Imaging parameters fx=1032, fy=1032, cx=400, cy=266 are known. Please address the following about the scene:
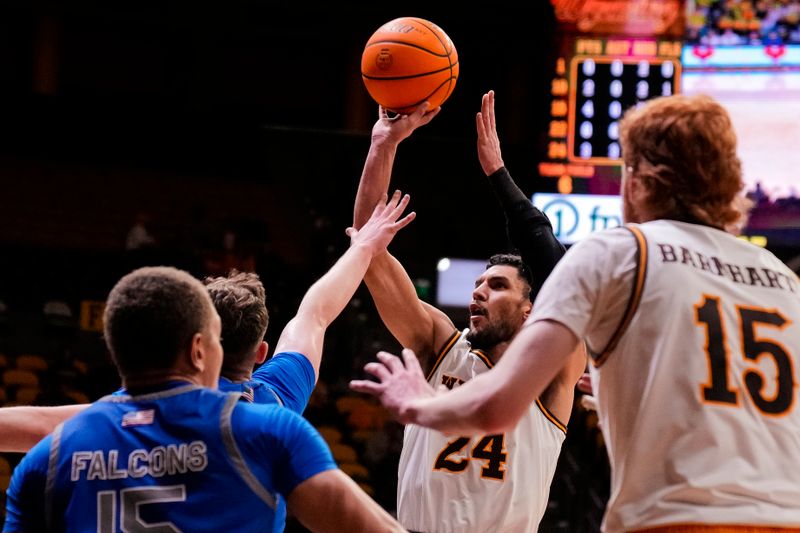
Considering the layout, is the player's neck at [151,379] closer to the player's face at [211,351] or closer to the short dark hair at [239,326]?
the player's face at [211,351]

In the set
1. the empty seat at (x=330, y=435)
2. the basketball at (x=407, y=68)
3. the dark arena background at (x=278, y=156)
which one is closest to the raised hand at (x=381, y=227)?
the basketball at (x=407, y=68)

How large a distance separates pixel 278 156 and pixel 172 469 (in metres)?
11.2

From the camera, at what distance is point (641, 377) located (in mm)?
2324

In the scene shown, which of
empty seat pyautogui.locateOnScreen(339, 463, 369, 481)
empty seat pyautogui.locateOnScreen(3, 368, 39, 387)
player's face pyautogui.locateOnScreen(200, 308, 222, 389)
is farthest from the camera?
empty seat pyautogui.locateOnScreen(3, 368, 39, 387)

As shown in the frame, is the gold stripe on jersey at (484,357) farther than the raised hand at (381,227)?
Yes

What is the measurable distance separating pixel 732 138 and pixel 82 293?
11.0 metres

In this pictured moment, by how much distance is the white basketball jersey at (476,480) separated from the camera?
4250 millimetres

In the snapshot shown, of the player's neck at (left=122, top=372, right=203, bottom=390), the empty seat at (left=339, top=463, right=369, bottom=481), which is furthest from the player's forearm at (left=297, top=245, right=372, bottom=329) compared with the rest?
the empty seat at (left=339, top=463, right=369, bottom=481)

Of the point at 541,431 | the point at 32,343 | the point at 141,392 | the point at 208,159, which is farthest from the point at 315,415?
the point at 141,392

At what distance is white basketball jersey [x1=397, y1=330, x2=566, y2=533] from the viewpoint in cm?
425

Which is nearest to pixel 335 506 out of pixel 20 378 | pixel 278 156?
pixel 20 378

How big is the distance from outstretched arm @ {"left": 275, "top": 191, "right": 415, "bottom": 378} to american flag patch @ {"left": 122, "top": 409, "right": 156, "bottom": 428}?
1079 mm

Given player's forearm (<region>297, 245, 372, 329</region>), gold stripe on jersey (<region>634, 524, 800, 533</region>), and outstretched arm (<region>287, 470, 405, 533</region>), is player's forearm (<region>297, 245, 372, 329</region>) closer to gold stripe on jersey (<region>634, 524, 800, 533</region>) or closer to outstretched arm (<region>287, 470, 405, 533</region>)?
outstretched arm (<region>287, 470, 405, 533</region>)

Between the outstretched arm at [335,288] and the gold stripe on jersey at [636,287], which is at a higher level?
the gold stripe on jersey at [636,287]
